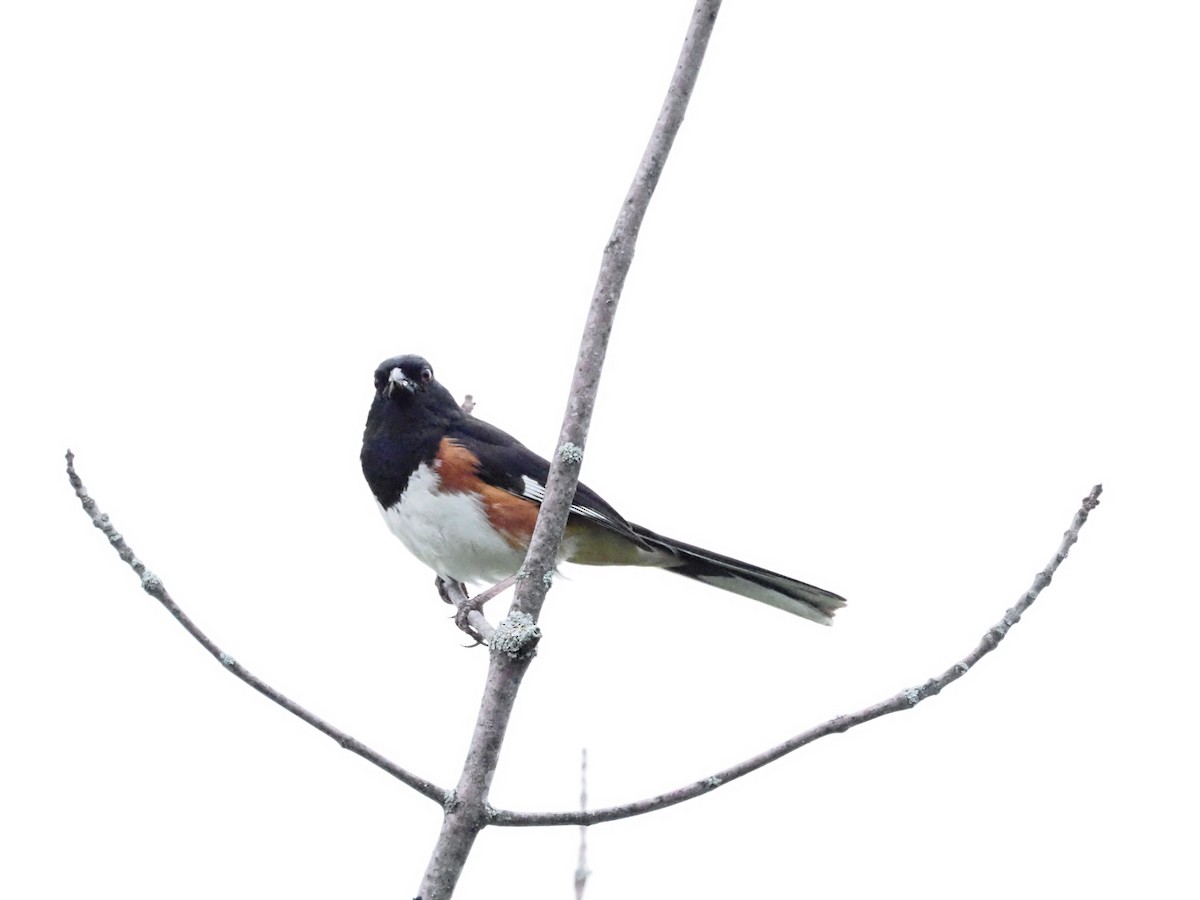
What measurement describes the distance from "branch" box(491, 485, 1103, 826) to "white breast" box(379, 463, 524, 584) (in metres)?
2.81

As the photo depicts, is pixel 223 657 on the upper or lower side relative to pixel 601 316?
lower

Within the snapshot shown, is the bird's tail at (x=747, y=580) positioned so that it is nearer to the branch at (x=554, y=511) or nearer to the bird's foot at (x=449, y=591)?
the bird's foot at (x=449, y=591)

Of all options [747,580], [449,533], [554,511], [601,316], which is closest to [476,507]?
[449,533]

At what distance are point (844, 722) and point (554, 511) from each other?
652 millimetres

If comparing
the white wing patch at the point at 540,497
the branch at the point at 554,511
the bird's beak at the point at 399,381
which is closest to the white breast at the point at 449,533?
the white wing patch at the point at 540,497

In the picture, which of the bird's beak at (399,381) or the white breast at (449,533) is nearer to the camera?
the white breast at (449,533)

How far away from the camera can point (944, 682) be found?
8.04ft

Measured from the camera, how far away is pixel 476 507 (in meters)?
5.28

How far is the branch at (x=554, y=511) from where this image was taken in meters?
2.36

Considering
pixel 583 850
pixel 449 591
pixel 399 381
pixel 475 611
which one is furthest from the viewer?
pixel 399 381

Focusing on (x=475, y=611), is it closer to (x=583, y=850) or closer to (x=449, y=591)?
(x=449, y=591)

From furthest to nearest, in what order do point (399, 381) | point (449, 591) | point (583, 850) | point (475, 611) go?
point (399, 381), point (449, 591), point (475, 611), point (583, 850)

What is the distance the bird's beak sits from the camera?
5488mm

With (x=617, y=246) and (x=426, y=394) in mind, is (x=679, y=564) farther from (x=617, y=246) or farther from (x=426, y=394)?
(x=617, y=246)
